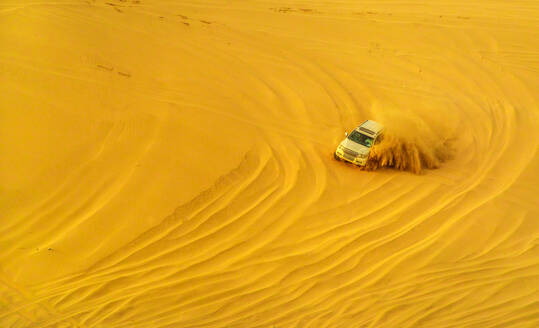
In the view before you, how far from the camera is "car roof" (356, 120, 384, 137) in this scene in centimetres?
988

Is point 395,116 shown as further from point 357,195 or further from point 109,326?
point 109,326

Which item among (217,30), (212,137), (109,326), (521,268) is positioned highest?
(217,30)

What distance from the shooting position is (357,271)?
7.34 meters

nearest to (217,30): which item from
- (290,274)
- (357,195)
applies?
(357,195)

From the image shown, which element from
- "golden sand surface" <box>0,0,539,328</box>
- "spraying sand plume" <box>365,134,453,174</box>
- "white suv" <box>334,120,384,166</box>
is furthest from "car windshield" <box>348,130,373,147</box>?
"golden sand surface" <box>0,0,539,328</box>

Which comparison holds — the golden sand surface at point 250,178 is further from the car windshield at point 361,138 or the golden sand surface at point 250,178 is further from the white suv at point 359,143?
the car windshield at point 361,138

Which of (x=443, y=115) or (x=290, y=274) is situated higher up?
(x=443, y=115)

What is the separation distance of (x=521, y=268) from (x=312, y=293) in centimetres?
343

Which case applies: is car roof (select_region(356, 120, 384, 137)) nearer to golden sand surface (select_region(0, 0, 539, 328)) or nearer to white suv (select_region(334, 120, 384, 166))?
white suv (select_region(334, 120, 384, 166))

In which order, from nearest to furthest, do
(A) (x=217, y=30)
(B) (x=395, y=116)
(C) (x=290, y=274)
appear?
(C) (x=290, y=274) → (B) (x=395, y=116) → (A) (x=217, y=30)

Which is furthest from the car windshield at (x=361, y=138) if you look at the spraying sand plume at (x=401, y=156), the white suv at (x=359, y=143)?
the spraying sand plume at (x=401, y=156)

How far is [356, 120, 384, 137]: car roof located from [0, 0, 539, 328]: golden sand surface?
588mm

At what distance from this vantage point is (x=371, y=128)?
10.0 m

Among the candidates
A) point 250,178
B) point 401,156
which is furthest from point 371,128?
point 250,178
